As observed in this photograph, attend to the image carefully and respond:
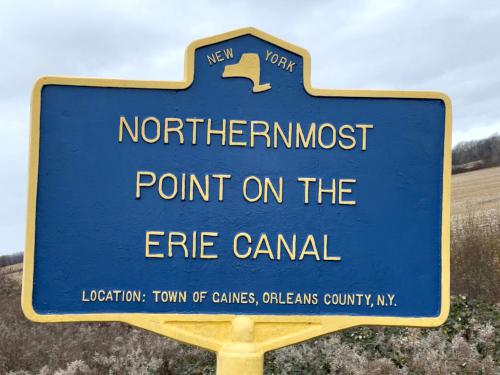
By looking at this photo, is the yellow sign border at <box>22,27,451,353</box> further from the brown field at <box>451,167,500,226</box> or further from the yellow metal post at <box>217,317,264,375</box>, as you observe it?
the brown field at <box>451,167,500,226</box>

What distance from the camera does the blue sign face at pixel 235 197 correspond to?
9.80ft

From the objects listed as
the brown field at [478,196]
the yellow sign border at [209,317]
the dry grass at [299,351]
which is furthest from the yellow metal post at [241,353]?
the brown field at [478,196]

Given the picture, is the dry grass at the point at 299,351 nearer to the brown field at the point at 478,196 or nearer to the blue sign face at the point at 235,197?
the blue sign face at the point at 235,197

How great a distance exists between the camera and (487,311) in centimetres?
686

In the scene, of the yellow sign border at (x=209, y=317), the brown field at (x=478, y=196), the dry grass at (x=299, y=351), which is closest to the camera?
the yellow sign border at (x=209, y=317)

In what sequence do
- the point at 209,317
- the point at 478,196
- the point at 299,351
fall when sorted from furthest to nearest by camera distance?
the point at 478,196 < the point at 299,351 < the point at 209,317

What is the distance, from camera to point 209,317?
3000 mm

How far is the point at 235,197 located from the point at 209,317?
67 cm

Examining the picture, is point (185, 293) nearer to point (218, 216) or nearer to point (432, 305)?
point (218, 216)

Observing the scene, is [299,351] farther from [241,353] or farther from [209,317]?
[209,317]

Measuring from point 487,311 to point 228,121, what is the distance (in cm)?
524

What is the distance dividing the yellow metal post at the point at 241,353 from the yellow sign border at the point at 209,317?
0.02 metres

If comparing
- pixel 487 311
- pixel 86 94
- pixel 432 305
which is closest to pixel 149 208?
pixel 86 94

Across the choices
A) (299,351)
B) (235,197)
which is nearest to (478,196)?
(299,351)
